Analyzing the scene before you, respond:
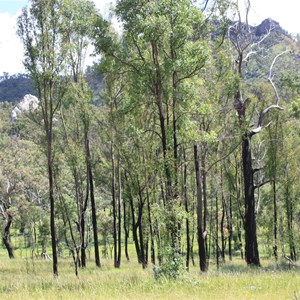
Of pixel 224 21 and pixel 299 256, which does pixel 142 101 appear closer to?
pixel 224 21

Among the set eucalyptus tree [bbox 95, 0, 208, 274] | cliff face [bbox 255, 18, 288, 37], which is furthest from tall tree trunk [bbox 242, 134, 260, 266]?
eucalyptus tree [bbox 95, 0, 208, 274]

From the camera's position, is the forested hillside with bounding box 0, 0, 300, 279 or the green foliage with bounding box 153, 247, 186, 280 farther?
Result: the forested hillside with bounding box 0, 0, 300, 279

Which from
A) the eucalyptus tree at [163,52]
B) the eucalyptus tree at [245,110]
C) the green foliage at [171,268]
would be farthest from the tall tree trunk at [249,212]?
the green foliage at [171,268]

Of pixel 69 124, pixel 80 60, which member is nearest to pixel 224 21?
pixel 80 60

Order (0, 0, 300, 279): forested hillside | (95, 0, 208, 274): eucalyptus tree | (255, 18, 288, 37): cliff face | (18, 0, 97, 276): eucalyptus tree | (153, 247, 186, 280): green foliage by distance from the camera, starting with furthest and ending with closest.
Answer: (255, 18, 288, 37): cliff face
(18, 0, 97, 276): eucalyptus tree
(0, 0, 300, 279): forested hillside
(95, 0, 208, 274): eucalyptus tree
(153, 247, 186, 280): green foliage

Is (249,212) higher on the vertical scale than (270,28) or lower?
lower

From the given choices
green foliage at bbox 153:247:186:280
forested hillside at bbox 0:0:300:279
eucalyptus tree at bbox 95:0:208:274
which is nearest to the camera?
green foliage at bbox 153:247:186:280

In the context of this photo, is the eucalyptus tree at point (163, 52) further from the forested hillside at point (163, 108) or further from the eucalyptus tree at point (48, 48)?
the eucalyptus tree at point (48, 48)

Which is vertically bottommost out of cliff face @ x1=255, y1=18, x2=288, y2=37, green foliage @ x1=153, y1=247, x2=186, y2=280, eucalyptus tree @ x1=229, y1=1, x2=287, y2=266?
green foliage @ x1=153, y1=247, x2=186, y2=280

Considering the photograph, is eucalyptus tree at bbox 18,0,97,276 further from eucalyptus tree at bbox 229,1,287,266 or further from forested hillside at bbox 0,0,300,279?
eucalyptus tree at bbox 229,1,287,266

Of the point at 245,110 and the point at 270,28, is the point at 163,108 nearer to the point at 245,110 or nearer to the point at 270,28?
the point at 245,110

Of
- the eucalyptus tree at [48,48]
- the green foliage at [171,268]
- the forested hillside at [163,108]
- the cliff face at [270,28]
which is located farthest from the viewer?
the cliff face at [270,28]

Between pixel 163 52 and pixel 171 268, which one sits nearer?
pixel 171 268

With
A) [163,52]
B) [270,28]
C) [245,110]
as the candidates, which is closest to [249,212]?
[245,110]
